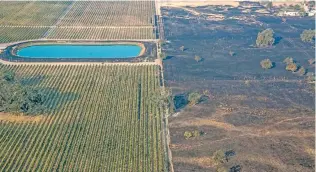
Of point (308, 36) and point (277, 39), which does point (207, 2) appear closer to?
point (277, 39)

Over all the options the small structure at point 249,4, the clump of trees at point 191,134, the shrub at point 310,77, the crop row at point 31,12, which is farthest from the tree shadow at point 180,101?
the small structure at point 249,4

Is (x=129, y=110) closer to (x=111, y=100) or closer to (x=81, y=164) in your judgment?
(x=111, y=100)

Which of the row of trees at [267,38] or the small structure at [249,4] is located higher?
the small structure at [249,4]

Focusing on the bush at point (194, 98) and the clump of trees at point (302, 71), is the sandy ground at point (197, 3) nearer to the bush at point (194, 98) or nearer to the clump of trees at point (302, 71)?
the clump of trees at point (302, 71)

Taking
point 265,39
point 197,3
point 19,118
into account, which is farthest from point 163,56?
point 197,3

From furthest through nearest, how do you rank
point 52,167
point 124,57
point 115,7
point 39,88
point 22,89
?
1. point 115,7
2. point 124,57
3. point 39,88
4. point 22,89
5. point 52,167

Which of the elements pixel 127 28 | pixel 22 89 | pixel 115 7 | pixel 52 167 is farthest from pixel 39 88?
pixel 115 7
